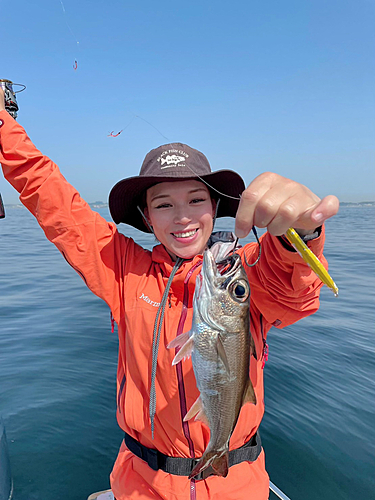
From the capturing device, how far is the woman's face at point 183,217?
253 cm

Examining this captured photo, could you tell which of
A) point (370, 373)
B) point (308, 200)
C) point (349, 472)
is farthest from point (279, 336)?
point (308, 200)

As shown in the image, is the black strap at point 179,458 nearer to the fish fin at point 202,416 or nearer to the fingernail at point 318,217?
the fish fin at point 202,416

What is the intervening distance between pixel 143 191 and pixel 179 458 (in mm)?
2052

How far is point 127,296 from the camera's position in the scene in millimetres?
2631

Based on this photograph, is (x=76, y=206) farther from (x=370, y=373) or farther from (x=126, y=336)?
(x=370, y=373)

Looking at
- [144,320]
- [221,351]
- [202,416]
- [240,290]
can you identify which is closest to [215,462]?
[202,416]

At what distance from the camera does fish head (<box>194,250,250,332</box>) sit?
75.7 inches

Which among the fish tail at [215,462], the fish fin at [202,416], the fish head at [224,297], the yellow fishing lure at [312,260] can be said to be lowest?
the fish tail at [215,462]

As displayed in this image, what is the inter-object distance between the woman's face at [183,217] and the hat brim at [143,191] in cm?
8

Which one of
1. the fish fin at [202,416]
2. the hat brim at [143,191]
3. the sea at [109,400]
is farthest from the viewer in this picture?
the sea at [109,400]

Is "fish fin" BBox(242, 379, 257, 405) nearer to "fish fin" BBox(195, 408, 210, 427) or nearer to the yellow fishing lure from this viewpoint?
"fish fin" BBox(195, 408, 210, 427)

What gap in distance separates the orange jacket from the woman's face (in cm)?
15

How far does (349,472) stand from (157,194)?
3854 mm

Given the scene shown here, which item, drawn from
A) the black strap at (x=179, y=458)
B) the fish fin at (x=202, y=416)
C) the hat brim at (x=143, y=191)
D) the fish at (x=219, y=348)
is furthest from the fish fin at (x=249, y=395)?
the hat brim at (x=143, y=191)
